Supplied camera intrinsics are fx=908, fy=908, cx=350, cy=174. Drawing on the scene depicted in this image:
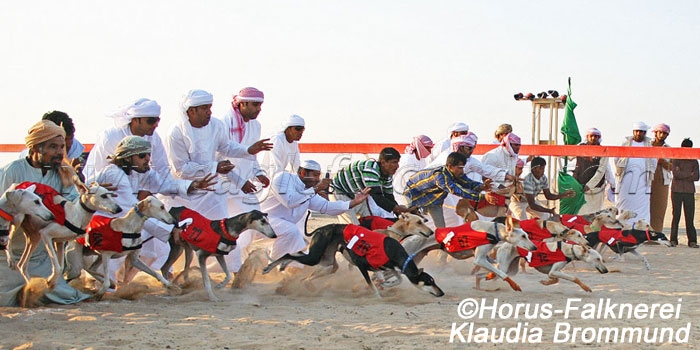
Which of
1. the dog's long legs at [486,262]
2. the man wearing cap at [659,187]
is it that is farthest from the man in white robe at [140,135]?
the man wearing cap at [659,187]

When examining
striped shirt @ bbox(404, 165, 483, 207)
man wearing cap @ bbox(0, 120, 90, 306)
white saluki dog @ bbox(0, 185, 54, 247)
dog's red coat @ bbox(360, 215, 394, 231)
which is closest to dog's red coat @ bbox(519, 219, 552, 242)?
striped shirt @ bbox(404, 165, 483, 207)

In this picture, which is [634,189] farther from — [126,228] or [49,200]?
[49,200]

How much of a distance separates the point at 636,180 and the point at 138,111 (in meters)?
8.33

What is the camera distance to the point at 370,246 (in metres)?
7.64

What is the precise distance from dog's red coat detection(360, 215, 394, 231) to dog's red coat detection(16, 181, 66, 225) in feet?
11.6

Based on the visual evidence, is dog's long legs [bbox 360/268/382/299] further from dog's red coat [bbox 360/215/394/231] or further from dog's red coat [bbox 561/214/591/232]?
dog's red coat [bbox 561/214/591/232]

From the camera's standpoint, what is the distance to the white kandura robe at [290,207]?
9.20 m

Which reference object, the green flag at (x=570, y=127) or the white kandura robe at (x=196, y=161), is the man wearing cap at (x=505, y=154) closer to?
the white kandura robe at (x=196, y=161)

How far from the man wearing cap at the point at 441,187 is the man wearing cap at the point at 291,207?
1.02 metres

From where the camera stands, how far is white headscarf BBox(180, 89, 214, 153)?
8688 millimetres

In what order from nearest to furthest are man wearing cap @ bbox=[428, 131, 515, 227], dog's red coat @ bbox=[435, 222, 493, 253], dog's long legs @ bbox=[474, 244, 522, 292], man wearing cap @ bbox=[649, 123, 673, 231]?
dog's long legs @ bbox=[474, 244, 522, 292]
dog's red coat @ bbox=[435, 222, 493, 253]
man wearing cap @ bbox=[428, 131, 515, 227]
man wearing cap @ bbox=[649, 123, 673, 231]

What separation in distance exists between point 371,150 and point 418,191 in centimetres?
610

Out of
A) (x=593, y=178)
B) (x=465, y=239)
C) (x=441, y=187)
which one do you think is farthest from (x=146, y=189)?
(x=593, y=178)

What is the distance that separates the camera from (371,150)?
1633cm
